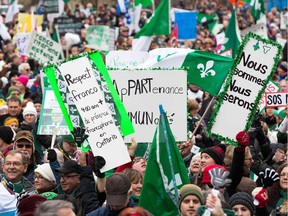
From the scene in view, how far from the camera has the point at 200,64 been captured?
37.6ft

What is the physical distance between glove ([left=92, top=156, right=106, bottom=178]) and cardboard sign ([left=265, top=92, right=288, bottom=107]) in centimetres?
434

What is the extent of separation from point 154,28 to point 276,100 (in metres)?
6.14

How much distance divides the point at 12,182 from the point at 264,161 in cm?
302

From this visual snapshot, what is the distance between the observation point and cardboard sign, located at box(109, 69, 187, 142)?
1007 cm

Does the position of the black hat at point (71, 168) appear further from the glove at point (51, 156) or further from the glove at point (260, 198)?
the glove at point (260, 198)

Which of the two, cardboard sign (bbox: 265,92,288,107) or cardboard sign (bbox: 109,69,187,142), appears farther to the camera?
cardboard sign (bbox: 265,92,288,107)

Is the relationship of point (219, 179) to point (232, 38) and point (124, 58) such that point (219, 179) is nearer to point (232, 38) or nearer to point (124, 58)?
point (124, 58)

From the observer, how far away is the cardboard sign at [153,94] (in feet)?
33.0

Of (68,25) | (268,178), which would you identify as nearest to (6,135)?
(268,178)

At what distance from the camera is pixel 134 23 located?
2723cm

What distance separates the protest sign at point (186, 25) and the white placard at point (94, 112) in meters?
12.7

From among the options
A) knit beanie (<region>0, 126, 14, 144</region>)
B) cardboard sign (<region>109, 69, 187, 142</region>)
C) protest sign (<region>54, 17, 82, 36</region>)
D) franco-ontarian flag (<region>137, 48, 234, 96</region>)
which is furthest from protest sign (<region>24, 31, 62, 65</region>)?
cardboard sign (<region>109, 69, 187, 142</region>)

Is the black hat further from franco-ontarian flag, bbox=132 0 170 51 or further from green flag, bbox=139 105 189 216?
franco-ontarian flag, bbox=132 0 170 51

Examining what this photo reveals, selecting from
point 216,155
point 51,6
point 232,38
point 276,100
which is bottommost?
point 51,6
